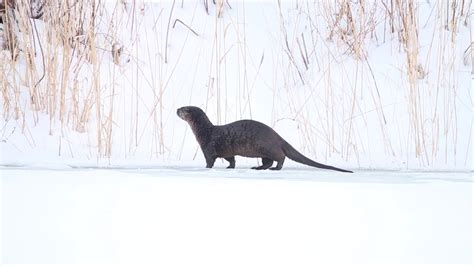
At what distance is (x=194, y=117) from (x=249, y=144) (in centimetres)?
33

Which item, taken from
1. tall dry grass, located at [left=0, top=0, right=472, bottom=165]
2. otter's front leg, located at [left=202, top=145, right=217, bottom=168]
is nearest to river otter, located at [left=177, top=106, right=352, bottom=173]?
otter's front leg, located at [left=202, top=145, right=217, bottom=168]

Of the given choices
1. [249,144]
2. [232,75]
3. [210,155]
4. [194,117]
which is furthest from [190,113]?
[232,75]

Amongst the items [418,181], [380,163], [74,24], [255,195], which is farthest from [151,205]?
[74,24]

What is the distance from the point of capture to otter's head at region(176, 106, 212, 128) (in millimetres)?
3414

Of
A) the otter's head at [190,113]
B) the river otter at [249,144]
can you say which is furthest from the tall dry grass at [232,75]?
the river otter at [249,144]

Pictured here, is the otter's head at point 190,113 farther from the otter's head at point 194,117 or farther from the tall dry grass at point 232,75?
the tall dry grass at point 232,75

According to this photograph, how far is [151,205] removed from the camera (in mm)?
2410

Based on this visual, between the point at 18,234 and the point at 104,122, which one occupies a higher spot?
the point at 104,122

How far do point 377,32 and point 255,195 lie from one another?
2593mm

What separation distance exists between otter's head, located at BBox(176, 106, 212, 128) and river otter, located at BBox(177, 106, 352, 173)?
5 cm

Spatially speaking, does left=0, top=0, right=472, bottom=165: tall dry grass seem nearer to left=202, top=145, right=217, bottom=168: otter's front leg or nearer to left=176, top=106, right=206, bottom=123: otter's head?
left=176, top=106, right=206, bottom=123: otter's head

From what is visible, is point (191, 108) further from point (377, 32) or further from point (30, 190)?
point (377, 32)

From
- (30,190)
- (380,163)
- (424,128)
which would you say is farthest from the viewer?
(424,128)

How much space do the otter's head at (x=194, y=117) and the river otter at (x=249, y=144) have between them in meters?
0.05
